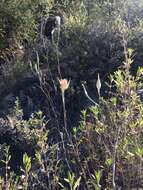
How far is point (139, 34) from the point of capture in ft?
13.8

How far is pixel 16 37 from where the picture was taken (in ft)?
16.8

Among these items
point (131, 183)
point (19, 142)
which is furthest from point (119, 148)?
point (19, 142)

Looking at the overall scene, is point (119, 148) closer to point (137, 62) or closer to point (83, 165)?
point (83, 165)

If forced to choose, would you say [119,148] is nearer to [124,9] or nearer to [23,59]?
[23,59]

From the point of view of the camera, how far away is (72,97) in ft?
12.7

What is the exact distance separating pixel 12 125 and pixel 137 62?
1.17 meters

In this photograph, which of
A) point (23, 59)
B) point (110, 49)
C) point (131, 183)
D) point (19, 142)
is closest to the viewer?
point (131, 183)

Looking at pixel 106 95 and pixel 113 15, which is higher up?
pixel 113 15

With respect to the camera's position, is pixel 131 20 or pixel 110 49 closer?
pixel 110 49

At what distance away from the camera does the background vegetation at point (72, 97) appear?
7.41ft

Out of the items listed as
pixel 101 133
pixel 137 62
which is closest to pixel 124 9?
pixel 137 62

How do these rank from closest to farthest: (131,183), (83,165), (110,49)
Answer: (131,183), (83,165), (110,49)

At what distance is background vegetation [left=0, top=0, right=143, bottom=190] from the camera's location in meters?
2.26

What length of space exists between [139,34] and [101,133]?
1857 mm
